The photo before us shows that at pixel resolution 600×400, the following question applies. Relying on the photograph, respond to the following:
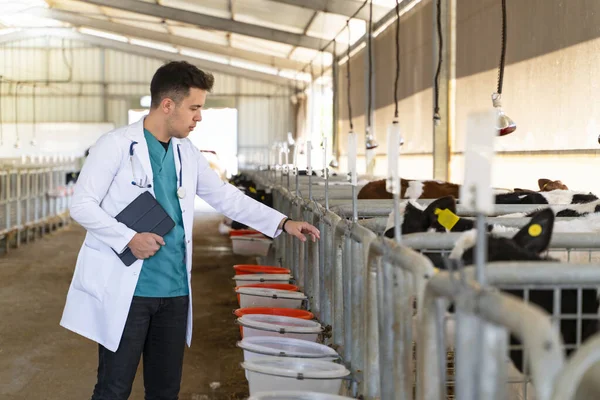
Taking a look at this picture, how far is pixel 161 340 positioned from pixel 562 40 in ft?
13.5

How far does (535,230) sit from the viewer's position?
2.58m

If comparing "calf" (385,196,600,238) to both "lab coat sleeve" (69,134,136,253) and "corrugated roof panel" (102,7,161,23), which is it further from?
"corrugated roof panel" (102,7,161,23)

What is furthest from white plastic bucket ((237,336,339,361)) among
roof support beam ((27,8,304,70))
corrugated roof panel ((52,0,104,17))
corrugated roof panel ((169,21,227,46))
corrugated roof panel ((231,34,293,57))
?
roof support beam ((27,8,304,70))

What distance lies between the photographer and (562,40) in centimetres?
620

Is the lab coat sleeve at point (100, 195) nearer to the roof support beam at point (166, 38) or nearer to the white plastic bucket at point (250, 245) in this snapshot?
the white plastic bucket at point (250, 245)

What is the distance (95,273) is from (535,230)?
1615 millimetres

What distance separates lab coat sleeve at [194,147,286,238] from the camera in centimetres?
371

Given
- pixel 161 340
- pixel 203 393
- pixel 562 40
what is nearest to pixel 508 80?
pixel 562 40

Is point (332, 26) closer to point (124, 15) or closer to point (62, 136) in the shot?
point (124, 15)

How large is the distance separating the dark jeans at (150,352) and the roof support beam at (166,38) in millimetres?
18215

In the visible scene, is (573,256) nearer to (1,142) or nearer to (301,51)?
(301,51)

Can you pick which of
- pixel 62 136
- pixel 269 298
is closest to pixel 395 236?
pixel 269 298

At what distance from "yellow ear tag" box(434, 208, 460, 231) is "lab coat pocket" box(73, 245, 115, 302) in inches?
50.5

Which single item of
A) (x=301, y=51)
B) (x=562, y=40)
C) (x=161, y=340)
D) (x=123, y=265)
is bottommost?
(x=161, y=340)
